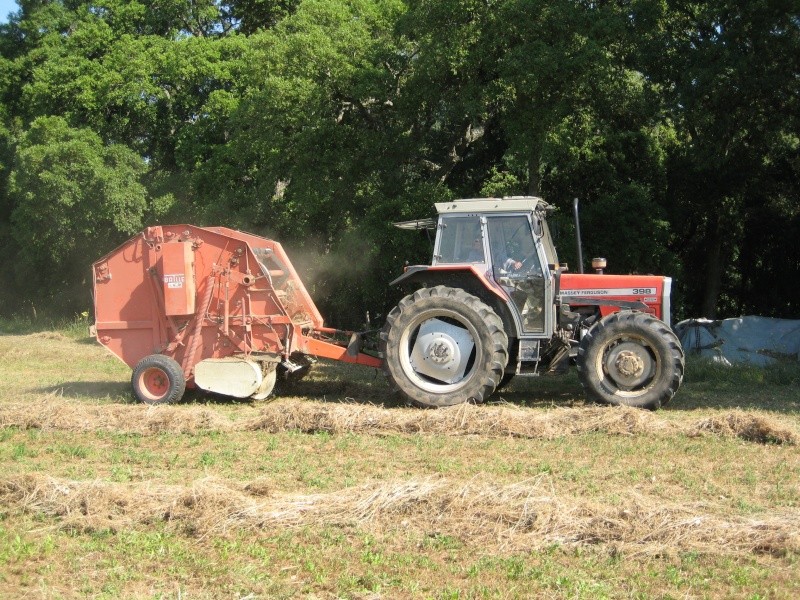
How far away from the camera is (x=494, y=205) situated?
35.6ft

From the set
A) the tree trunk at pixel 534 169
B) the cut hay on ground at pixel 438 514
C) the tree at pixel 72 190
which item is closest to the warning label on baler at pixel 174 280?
the cut hay on ground at pixel 438 514

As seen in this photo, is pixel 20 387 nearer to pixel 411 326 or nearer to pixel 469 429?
pixel 411 326

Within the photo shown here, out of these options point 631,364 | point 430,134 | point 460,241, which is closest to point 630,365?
point 631,364

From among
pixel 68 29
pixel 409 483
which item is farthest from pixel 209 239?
pixel 68 29

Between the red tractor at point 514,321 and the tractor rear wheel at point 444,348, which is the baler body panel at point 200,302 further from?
the red tractor at point 514,321

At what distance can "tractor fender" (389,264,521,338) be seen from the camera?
1077 centimetres

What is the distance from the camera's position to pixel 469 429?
9.21 m

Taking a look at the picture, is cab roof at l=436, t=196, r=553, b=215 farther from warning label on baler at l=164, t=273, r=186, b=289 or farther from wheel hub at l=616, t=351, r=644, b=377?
warning label on baler at l=164, t=273, r=186, b=289

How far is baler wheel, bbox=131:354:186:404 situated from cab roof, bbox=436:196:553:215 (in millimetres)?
3696

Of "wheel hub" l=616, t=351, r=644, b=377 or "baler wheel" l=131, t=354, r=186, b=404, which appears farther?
"baler wheel" l=131, t=354, r=186, b=404

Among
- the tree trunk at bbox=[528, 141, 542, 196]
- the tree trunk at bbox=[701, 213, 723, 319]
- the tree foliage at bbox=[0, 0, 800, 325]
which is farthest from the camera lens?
the tree trunk at bbox=[701, 213, 723, 319]

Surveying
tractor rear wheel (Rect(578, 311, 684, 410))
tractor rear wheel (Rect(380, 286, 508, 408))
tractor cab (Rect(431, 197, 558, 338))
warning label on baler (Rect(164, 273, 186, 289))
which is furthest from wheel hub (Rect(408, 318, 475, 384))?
warning label on baler (Rect(164, 273, 186, 289))

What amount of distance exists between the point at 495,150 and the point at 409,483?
1362 centimetres

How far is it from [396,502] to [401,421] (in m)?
3.07
